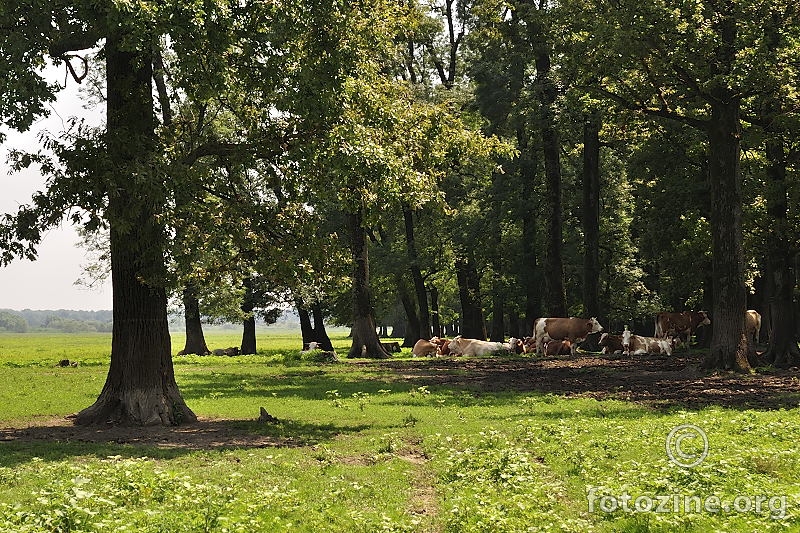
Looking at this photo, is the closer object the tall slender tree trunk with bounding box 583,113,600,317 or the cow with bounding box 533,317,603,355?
the cow with bounding box 533,317,603,355

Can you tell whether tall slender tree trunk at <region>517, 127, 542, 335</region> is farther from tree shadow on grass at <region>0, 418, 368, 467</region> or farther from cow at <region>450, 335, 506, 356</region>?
tree shadow on grass at <region>0, 418, 368, 467</region>

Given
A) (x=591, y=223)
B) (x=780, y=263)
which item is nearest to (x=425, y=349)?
(x=591, y=223)

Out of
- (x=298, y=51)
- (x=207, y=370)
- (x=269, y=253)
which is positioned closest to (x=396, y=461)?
(x=269, y=253)

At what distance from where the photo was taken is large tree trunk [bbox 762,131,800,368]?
30.2 metres

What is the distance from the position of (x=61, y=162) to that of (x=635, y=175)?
32.9 metres

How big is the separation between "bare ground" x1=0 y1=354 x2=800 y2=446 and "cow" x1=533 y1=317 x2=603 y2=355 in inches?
39.9

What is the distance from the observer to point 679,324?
138 ft

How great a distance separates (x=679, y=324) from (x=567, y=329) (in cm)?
680

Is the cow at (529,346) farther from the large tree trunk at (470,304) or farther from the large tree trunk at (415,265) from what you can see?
the large tree trunk at (470,304)

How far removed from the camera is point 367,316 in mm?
40281

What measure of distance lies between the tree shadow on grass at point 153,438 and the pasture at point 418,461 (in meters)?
0.05

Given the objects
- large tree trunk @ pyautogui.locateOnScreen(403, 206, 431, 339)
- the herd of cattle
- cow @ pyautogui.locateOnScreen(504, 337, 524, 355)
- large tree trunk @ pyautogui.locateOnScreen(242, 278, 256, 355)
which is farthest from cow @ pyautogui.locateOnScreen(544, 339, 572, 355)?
large tree trunk @ pyautogui.locateOnScreen(242, 278, 256, 355)

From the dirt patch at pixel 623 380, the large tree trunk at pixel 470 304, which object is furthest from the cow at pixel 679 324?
the large tree trunk at pixel 470 304

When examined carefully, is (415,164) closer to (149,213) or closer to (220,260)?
(220,260)
